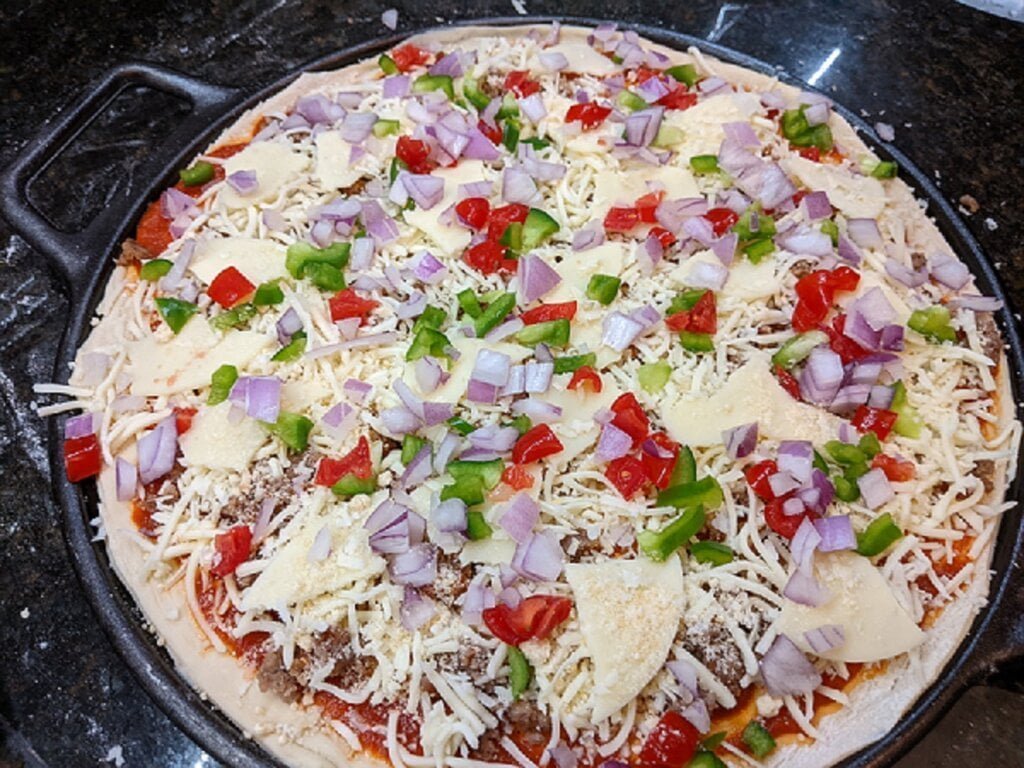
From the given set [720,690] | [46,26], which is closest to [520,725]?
[720,690]

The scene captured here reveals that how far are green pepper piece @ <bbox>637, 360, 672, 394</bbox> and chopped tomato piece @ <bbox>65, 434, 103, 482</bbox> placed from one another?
1.42 metres

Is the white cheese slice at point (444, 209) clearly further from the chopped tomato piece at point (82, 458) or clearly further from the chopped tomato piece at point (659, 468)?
the chopped tomato piece at point (82, 458)

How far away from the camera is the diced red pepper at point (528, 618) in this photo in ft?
6.44

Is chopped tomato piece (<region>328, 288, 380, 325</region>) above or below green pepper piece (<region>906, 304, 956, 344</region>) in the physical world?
below

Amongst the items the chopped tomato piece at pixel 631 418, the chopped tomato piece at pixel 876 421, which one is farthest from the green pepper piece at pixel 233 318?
the chopped tomato piece at pixel 876 421

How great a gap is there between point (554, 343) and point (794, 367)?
0.65 metres

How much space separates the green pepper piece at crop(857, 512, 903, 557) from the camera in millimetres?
2092

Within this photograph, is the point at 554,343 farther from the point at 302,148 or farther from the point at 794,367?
the point at 302,148

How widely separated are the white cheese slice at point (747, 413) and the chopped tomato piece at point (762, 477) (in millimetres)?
93

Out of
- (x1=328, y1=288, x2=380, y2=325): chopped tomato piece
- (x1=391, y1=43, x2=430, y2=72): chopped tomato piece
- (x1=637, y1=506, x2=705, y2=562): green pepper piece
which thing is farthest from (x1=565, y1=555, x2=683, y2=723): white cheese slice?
(x1=391, y1=43, x2=430, y2=72): chopped tomato piece

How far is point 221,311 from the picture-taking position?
2.55 meters

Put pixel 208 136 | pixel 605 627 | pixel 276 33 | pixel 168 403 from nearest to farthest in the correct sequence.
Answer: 1. pixel 605 627
2. pixel 168 403
3. pixel 208 136
4. pixel 276 33

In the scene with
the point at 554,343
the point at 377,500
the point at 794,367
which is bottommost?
the point at 377,500

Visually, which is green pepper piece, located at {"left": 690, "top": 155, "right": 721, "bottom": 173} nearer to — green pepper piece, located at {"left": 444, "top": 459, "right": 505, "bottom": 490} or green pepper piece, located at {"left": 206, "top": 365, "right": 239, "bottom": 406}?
green pepper piece, located at {"left": 444, "top": 459, "right": 505, "bottom": 490}
